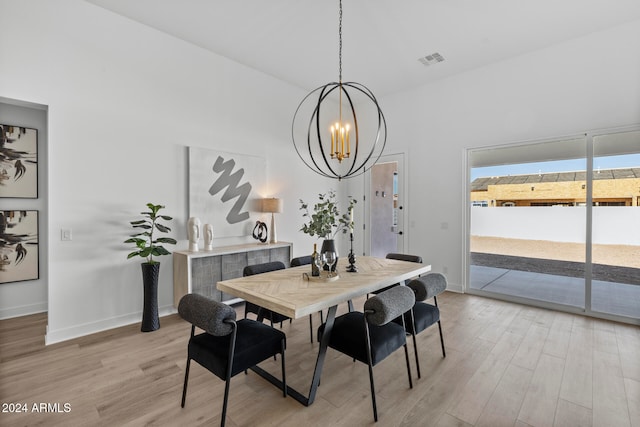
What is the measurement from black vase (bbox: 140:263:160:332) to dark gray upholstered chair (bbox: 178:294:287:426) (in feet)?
5.02

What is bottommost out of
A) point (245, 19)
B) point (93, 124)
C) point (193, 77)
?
point (93, 124)

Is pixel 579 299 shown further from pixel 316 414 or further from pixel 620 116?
pixel 316 414

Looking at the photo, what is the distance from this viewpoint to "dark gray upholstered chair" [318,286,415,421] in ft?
6.25

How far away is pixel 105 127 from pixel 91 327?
2.22 metres

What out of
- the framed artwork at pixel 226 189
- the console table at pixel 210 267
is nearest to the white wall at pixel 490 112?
the framed artwork at pixel 226 189

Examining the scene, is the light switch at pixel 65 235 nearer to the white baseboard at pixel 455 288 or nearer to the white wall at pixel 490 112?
the white wall at pixel 490 112

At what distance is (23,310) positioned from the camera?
367cm

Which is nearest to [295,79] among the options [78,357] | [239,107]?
[239,107]

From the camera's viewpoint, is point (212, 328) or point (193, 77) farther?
point (193, 77)

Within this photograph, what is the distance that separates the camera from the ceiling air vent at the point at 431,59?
4260 millimetres

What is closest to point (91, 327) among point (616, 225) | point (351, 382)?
point (351, 382)

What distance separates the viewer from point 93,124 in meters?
3.26

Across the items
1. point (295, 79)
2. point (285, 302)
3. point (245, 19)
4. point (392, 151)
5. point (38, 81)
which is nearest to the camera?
point (285, 302)

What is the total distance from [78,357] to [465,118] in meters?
5.73
